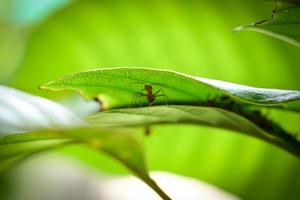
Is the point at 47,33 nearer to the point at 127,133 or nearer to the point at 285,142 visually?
the point at 285,142

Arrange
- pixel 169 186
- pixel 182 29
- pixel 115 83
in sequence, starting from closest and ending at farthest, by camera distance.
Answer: pixel 115 83 < pixel 182 29 < pixel 169 186

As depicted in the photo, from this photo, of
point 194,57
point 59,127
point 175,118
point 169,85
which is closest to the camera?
point 59,127

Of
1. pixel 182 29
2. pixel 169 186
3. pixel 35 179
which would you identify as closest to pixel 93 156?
pixel 182 29

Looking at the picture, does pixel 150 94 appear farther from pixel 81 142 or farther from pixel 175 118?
pixel 81 142

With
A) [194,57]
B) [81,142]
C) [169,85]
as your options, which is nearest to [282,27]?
[169,85]

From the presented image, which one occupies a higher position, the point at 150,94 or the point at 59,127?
the point at 150,94

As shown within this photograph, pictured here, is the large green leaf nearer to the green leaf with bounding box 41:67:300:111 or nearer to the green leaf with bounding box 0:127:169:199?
the green leaf with bounding box 0:127:169:199

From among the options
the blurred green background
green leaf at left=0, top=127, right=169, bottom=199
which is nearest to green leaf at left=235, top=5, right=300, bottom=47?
green leaf at left=0, top=127, right=169, bottom=199
